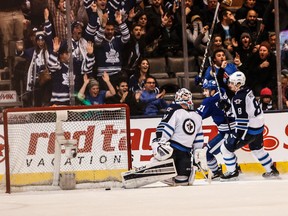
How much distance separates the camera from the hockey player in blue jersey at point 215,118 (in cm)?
1224

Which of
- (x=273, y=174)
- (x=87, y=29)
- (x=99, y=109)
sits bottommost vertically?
(x=273, y=174)

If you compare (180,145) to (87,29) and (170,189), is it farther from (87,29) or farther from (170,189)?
(87,29)

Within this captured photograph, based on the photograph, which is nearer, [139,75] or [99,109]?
[99,109]

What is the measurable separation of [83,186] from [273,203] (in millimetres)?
3024

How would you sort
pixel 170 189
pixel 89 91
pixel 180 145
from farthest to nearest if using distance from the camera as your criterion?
pixel 89 91, pixel 180 145, pixel 170 189

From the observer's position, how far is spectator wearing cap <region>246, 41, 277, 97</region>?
1270 centimetres

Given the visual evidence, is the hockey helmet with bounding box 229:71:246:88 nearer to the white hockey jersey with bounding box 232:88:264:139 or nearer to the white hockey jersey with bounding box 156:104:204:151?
the white hockey jersey with bounding box 232:88:264:139

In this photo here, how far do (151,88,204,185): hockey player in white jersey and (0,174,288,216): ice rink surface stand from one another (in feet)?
0.83

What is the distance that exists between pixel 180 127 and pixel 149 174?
613 mm

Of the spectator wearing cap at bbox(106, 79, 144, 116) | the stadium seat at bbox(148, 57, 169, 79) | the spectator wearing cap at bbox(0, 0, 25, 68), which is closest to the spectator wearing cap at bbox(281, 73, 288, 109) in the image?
the stadium seat at bbox(148, 57, 169, 79)

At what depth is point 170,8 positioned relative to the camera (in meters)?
13.0

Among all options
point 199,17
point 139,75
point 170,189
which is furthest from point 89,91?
point 170,189

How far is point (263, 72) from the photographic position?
41.8 feet

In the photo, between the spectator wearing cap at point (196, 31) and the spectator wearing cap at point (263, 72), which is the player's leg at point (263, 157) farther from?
the spectator wearing cap at point (196, 31)
